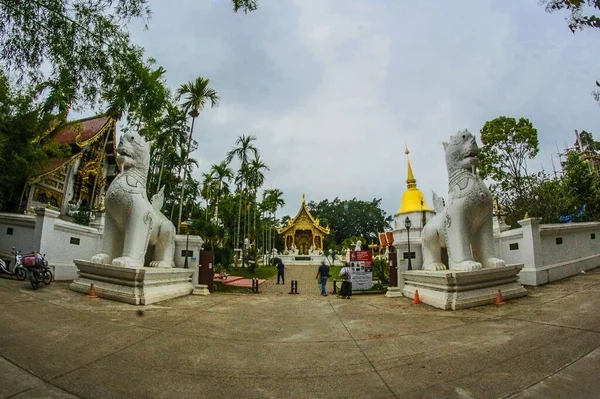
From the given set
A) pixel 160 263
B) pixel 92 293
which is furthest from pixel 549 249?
pixel 92 293

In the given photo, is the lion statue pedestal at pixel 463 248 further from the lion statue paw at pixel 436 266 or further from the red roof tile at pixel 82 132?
the red roof tile at pixel 82 132

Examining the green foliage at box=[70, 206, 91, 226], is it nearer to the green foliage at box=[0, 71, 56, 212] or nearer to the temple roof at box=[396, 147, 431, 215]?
the green foliage at box=[0, 71, 56, 212]

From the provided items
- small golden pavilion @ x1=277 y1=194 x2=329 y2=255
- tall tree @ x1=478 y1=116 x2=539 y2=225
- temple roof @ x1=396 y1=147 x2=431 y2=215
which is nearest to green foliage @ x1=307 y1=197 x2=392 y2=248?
small golden pavilion @ x1=277 y1=194 x2=329 y2=255

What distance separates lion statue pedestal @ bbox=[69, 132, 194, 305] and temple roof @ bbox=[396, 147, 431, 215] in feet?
76.1

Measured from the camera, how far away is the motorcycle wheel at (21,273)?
8.17m

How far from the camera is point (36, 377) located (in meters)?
2.96

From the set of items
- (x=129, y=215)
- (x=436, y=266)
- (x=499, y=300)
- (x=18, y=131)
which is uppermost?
(x=18, y=131)

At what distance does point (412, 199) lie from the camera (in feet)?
97.0

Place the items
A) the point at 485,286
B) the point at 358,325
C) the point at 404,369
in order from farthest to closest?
the point at 485,286 → the point at 358,325 → the point at 404,369

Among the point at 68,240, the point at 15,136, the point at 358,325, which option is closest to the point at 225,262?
the point at 68,240

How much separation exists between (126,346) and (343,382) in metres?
2.53

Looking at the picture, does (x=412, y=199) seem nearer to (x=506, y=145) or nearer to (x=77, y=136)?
(x=506, y=145)

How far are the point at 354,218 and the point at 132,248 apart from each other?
62683mm

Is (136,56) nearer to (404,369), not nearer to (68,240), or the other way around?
(404,369)
